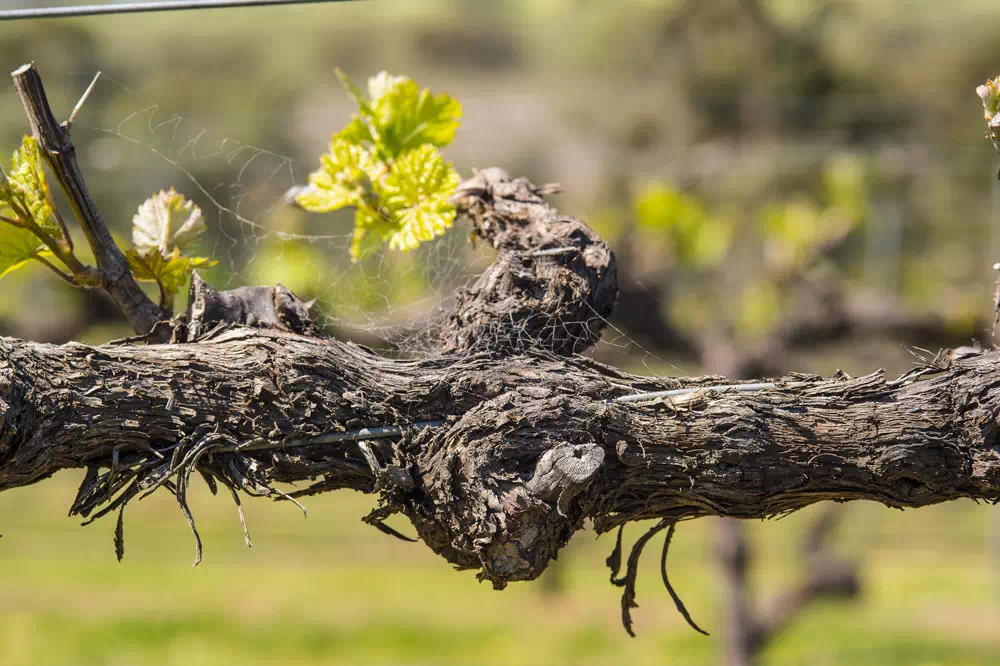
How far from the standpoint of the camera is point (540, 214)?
0.65 m

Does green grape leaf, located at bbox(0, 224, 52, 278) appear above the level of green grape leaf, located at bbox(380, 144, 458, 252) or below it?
below

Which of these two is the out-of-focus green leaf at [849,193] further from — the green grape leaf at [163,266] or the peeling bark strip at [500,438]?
the green grape leaf at [163,266]

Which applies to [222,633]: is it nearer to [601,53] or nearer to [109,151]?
[109,151]

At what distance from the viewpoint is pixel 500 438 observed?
506 millimetres

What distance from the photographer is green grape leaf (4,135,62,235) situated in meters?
0.53

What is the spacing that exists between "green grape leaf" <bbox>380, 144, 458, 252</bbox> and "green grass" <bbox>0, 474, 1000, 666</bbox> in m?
2.69

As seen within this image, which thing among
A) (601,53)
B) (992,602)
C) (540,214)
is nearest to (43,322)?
(540,214)

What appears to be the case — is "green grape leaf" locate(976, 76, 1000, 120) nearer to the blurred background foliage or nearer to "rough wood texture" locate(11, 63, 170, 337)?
the blurred background foliage

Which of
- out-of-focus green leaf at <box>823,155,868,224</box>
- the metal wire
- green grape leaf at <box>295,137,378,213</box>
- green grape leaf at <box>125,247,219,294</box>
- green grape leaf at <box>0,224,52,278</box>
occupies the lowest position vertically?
green grape leaf at <box>0,224,52,278</box>

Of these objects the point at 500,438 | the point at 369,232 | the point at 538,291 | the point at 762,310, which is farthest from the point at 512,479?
the point at 762,310

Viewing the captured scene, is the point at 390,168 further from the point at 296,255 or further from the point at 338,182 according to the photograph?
the point at 296,255

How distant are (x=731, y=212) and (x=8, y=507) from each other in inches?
146

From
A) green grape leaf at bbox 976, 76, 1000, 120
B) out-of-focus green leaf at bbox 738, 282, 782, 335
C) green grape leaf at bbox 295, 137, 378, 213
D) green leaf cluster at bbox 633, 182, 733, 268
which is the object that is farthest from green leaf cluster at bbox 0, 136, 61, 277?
out-of-focus green leaf at bbox 738, 282, 782, 335

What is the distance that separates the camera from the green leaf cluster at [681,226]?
187 centimetres
